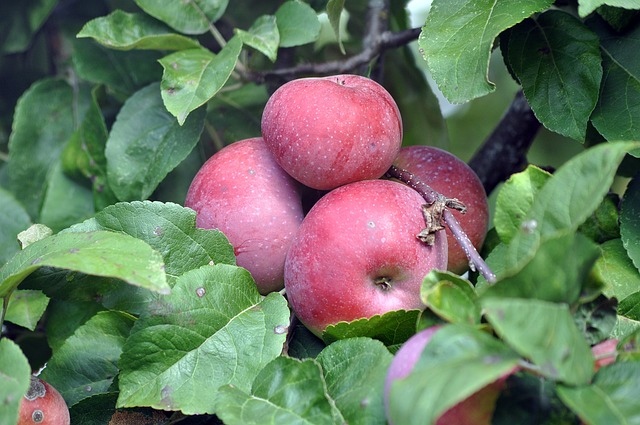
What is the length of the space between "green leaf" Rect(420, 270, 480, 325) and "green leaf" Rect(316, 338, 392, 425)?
7 cm

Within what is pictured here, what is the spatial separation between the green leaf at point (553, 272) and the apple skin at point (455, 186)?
0.23 m

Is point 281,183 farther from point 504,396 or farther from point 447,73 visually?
point 504,396

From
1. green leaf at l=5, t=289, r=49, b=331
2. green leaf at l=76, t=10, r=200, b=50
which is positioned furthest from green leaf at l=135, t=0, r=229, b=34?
green leaf at l=5, t=289, r=49, b=331

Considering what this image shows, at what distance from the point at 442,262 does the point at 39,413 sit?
1.11 feet

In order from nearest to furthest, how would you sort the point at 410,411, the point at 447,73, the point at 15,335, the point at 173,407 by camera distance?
the point at 410,411, the point at 173,407, the point at 447,73, the point at 15,335

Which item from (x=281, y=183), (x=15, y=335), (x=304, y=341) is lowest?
(x=15, y=335)

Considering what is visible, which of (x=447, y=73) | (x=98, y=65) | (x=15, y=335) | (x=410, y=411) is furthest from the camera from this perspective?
(x=98, y=65)

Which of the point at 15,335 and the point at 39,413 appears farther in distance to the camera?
the point at 15,335

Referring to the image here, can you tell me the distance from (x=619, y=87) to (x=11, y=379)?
0.58 m

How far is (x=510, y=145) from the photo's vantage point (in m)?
0.92

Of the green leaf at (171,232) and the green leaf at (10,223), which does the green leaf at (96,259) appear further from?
the green leaf at (10,223)

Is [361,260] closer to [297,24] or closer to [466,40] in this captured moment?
[466,40]

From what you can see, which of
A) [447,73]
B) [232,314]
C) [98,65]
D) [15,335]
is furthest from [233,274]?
[98,65]

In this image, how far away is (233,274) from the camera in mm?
600
